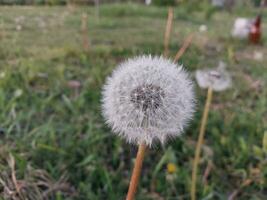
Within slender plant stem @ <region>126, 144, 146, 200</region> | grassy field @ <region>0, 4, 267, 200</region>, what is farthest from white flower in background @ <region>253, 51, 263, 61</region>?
slender plant stem @ <region>126, 144, 146, 200</region>

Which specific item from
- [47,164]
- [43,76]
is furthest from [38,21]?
[47,164]

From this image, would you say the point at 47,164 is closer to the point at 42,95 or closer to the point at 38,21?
the point at 42,95

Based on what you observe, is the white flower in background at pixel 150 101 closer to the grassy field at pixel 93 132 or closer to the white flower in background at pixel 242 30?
the grassy field at pixel 93 132

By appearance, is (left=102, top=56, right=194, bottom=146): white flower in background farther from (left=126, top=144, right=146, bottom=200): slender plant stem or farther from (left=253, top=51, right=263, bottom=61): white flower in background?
(left=253, top=51, right=263, bottom=61): white flower in background

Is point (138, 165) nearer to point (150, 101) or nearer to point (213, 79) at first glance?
point (150, 101)

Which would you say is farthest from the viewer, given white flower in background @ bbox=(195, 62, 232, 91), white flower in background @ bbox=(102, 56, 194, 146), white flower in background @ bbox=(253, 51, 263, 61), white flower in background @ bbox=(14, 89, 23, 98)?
white flower in background @ bbox=(253, 51, 263, 61)

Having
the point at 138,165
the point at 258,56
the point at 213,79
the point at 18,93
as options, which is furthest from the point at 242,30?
the point at 138,165
